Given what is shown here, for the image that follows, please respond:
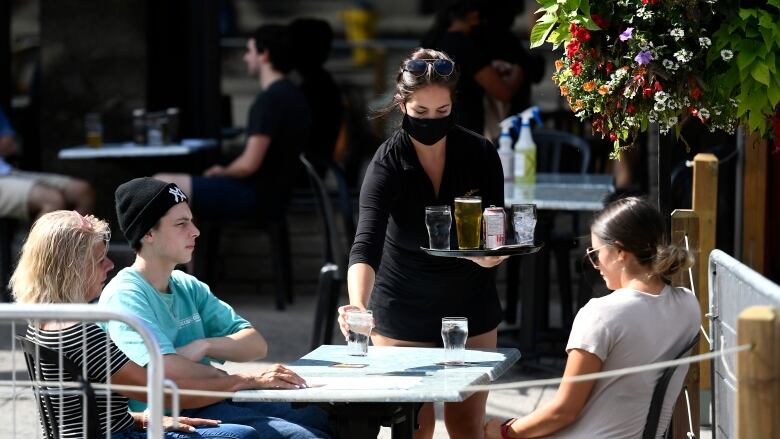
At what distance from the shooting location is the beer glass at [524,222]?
14.3 feet

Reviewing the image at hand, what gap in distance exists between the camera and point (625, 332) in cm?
359

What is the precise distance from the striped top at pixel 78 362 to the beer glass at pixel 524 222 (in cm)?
133

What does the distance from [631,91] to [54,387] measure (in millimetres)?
1867

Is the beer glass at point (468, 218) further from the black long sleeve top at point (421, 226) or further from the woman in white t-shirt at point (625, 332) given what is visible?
the woman in white t-shirt at point (625, 332)

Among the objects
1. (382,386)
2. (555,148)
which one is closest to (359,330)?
(382,386)

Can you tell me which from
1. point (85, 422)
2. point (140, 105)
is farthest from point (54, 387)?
point (140, 105)

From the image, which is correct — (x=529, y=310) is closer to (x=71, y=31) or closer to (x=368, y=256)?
(x=368, y=256)

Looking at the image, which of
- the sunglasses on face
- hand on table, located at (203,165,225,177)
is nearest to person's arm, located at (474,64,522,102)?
hand on table, located at (203,165,225,177)

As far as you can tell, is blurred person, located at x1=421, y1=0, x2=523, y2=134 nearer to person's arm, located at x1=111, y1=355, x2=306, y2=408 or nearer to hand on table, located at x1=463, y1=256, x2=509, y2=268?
hand on table, located at x1=463, y1=256, x2=509, y2=268

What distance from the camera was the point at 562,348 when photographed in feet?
24.0

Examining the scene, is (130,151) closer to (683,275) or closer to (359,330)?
(683,275)

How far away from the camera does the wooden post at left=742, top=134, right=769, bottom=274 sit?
796cm

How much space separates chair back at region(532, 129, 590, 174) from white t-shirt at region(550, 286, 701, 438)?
428 cm

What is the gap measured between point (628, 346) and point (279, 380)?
924 mm
